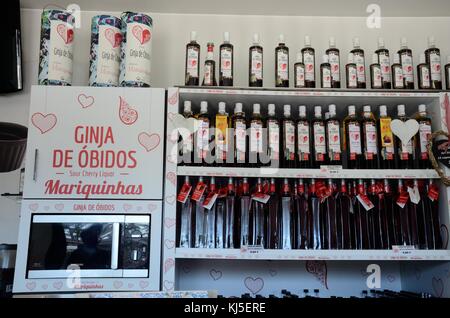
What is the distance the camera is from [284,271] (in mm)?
2283

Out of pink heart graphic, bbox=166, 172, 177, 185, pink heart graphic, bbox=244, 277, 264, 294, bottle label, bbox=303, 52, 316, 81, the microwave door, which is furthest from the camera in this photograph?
pink heart graphic, bbox=244, 277, 264, 294

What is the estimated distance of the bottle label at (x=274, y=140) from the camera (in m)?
2.01

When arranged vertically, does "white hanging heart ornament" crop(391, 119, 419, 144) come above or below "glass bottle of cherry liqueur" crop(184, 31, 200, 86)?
below

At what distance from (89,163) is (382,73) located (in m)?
1.54

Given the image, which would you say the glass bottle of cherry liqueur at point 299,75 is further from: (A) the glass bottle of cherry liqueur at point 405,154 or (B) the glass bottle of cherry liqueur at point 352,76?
(A) the glass bottle of cherry liqueur at point 405,154

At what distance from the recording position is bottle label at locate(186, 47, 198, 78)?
2.11 m

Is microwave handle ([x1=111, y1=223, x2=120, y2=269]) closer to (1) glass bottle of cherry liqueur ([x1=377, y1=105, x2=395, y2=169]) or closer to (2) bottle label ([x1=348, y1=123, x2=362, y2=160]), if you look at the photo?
(2) bottle label ([x1=348, y1=123, x2=362, y2=160])

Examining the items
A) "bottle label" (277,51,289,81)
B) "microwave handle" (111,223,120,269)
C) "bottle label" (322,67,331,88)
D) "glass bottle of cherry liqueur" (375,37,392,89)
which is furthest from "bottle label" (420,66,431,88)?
"microwave handle" (111,223,120,269)

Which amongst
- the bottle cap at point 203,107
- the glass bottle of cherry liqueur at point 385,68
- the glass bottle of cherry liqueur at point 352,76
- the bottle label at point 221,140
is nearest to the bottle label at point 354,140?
the glass bottle of cherry liqueur at point 352,76

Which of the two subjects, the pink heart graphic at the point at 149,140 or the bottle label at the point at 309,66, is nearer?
the pink heart graphic at the point at 149,140

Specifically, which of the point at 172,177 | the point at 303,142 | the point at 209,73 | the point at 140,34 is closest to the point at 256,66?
the point at 209,73

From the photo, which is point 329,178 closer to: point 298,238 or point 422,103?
point 298,238

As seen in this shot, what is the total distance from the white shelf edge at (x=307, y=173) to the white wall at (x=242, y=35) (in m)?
0.73

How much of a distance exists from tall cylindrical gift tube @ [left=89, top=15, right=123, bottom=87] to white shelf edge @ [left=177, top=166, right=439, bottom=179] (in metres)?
0.58
